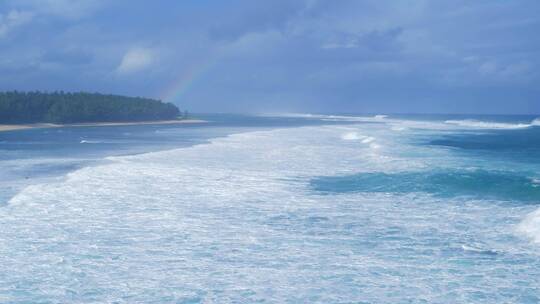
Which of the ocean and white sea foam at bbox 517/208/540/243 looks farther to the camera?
white sea foam at bbox 517/208/540/243

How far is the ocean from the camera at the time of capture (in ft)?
34.0

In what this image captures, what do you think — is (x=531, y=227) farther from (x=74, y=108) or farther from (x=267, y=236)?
(x=74, y=108)

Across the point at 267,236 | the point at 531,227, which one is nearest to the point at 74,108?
the point at 267,236

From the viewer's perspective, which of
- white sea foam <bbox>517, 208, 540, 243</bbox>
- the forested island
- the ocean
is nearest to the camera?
the ocean

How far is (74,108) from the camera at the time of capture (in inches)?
4171

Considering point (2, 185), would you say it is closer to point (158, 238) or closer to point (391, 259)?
point (158, 238)

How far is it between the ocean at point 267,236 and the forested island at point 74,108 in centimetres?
7653

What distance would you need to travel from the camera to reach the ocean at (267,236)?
34.0 ft

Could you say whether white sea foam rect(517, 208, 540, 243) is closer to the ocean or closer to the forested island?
the ocean

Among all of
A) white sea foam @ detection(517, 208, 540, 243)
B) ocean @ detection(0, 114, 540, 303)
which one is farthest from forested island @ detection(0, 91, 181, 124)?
white sea foam @ detection(517, 208, 540, 243)

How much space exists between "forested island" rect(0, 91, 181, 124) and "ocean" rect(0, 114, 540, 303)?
76.5 m

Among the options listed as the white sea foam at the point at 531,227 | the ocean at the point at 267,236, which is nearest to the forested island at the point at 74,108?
the ocean at the point at 267,236

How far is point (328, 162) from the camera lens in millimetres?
31594

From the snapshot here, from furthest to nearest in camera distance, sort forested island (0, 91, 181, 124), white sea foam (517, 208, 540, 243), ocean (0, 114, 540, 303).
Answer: forested island (0, 91, 181, 124) < white sea foam (517, 208, 540, 243) < ocean (0, 114, 540, 303)
